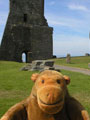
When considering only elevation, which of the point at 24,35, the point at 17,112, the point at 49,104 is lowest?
the point at 17,112

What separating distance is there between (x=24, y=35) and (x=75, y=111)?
29.1m

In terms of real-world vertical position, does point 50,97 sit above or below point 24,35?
below

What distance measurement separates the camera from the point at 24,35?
31.7 meters

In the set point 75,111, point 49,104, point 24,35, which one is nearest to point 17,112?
point 49,104

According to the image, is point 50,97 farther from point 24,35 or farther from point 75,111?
point 24,35

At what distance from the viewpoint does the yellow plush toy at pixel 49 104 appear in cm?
280

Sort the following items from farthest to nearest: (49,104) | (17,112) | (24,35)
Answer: (24,35), (17,112), (49,104)

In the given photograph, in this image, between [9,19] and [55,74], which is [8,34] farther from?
[55,74]

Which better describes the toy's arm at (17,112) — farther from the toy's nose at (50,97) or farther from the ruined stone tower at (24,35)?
the ruined stone tower at (24,35)

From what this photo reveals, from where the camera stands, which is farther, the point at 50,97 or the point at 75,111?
the point at 75,111

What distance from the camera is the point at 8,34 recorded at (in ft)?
105

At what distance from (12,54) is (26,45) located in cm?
253

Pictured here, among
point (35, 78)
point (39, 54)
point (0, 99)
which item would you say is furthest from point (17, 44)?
point (35, 78)

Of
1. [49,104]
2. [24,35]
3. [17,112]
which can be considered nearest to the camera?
[49,104]
